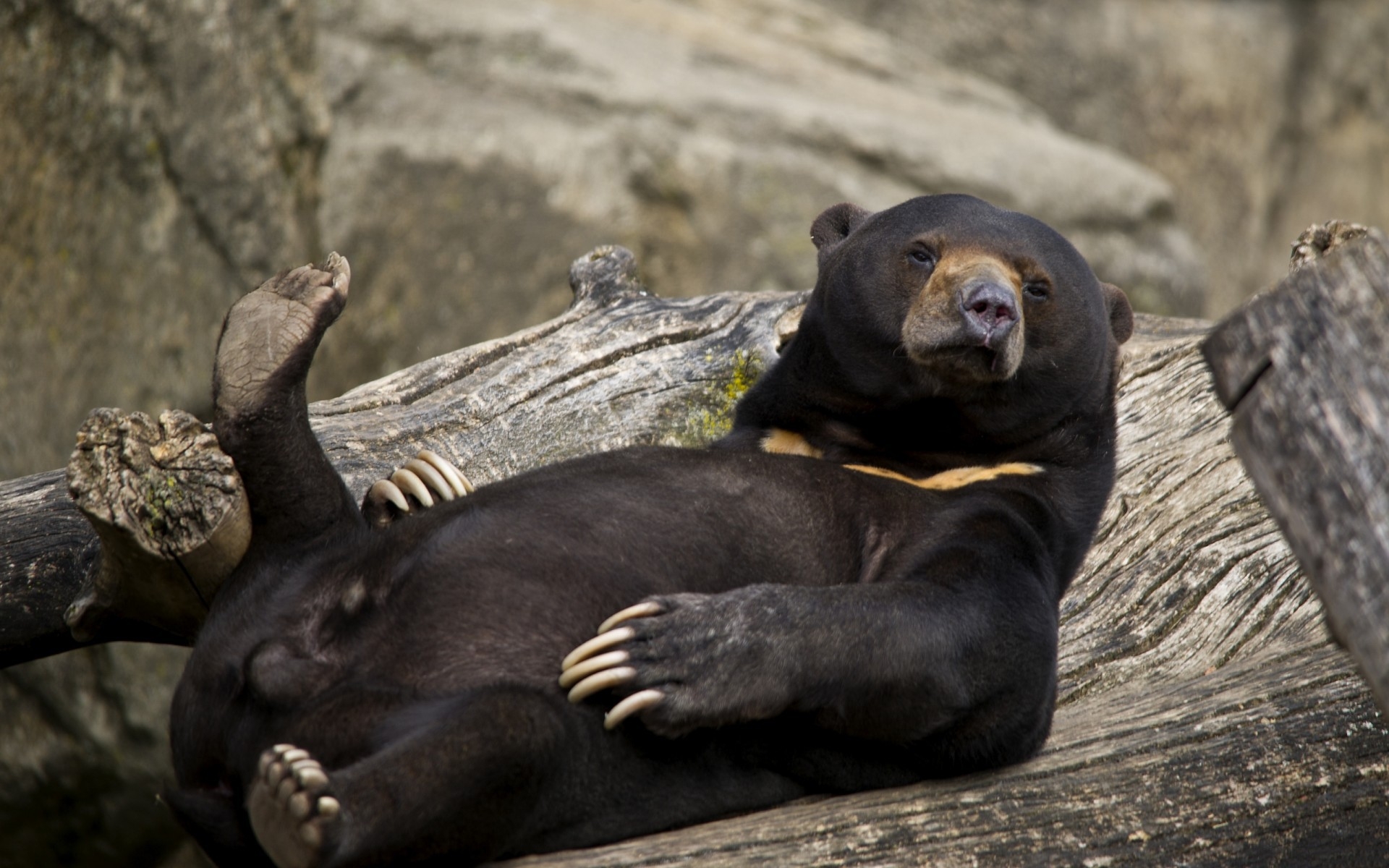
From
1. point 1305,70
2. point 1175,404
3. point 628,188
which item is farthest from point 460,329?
point 1305,70

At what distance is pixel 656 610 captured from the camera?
103 inches

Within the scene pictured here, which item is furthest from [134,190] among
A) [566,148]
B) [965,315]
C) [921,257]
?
[965,315]

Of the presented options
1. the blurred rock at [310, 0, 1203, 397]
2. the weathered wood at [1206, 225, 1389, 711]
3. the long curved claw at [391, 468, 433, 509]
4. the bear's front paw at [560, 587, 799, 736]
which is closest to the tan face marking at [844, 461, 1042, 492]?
the bear's front paw at [560, 587, 799, 736]

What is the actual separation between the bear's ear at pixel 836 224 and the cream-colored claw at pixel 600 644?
193 cm

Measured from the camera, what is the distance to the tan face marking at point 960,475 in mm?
3447

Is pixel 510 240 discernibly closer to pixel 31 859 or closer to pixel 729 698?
pixel 31 859

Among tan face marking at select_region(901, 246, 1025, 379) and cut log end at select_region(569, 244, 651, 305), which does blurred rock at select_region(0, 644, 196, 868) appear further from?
tan face marking at select_region(901, 246, 1025, 379)

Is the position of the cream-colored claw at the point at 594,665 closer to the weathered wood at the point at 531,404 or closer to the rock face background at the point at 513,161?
the weathered wood at the point at 531,404

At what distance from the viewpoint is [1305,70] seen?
38.6 feet

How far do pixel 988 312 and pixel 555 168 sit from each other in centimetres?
487

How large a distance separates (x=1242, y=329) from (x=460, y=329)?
6273 millimetres

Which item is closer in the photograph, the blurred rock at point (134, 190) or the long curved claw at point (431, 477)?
the long curved claw at point (431, 477)

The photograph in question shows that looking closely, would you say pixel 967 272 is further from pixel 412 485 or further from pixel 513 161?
pixel 513 161

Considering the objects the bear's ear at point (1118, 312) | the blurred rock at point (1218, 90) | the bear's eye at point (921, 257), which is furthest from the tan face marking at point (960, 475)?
the blurred rock at point (1218, 90)
